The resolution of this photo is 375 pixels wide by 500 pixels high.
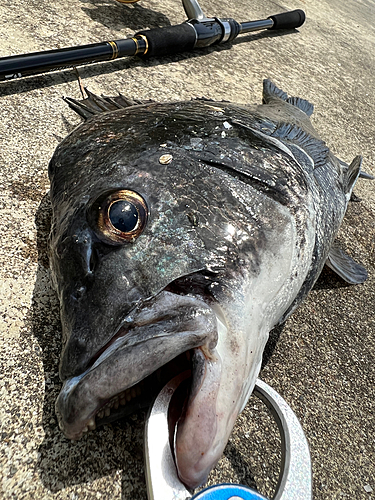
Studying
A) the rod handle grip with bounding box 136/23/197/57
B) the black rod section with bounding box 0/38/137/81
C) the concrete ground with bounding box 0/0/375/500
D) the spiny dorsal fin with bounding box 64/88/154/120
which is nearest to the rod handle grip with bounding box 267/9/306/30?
the concrete ground with bounding box 0/0/375/500

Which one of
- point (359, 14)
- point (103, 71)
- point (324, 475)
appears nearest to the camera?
point (324, 475)

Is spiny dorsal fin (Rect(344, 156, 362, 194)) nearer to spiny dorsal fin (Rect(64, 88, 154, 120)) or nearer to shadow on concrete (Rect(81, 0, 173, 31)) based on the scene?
spiny dorsal fin (Rect(64, 88, 154, 120))

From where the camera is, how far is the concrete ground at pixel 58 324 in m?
1.24

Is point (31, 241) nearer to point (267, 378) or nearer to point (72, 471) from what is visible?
point (72, 471)

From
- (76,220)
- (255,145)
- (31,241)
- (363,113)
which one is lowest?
(31,241)

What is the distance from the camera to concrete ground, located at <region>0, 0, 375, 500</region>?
4.07 feet

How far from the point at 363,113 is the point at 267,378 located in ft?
10.5

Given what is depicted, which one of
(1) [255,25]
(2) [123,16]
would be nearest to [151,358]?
(2) [123,16]

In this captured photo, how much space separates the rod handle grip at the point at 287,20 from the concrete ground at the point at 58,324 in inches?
27.5

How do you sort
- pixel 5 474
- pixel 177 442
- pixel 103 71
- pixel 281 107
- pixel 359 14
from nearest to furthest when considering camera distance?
pixel 177 442 → pixel 5 474 → pixel 281 107 → pixel 103 71 → pixel 359 14

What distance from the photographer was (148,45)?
3066 mm

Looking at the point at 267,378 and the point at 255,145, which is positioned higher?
the point at 255,145

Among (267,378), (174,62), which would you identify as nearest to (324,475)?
(267,378)

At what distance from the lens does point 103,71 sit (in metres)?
2.95
